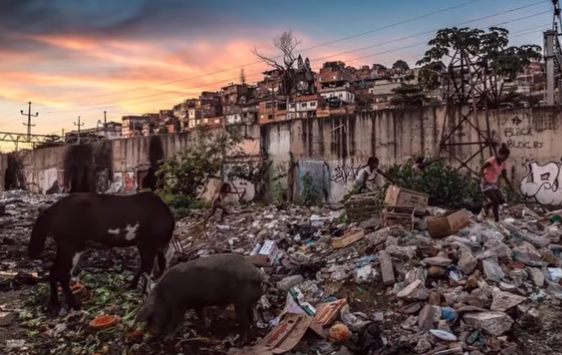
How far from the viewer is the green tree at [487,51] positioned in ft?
63.3

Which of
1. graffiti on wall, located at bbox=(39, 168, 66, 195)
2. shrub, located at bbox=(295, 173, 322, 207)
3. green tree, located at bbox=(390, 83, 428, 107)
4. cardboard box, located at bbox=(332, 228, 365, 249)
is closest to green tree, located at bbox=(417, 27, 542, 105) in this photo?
green tree, located at bbox=(390, 83, 428, 107)

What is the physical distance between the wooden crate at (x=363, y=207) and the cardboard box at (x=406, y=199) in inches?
19.4

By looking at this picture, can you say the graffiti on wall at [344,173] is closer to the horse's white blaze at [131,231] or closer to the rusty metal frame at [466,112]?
the rusty metal frame at [466,112]

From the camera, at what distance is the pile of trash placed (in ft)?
16.5

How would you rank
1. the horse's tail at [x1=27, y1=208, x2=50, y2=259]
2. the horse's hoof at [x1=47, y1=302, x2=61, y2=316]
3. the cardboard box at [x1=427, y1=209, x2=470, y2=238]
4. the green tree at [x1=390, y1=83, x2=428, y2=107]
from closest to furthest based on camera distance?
the horse's hoof at [x1=47, y1=302, x2=61, y2=316]
the horse's tail at [x1=27, y1=208, x2=50, y2=259]
the cardboard box at [x1=427, y1=209, x2=470, y2=238]
the green tree at [x1=390, y1=83, x2=428, y2=107]

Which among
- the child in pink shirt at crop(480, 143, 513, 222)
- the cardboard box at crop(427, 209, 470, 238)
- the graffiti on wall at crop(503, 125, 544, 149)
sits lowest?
the cardboard box at crop(427, 209, 470, 238)

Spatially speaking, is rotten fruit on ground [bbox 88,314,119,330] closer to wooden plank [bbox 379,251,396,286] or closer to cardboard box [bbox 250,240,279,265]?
cardboard box [bbox 250,240,279,265]

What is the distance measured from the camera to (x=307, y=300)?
6.30m

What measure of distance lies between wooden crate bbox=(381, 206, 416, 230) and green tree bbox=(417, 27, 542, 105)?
36.3 feet

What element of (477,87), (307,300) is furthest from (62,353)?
(477,87)

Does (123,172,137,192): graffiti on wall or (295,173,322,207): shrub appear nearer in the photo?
(295,173,322,207): shrub

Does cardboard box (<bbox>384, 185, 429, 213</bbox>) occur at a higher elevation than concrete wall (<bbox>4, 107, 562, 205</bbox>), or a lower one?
lower

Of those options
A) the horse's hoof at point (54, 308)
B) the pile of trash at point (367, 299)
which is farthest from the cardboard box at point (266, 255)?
the horse's hoof at point (54, 308)

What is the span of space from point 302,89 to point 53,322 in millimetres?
25691
